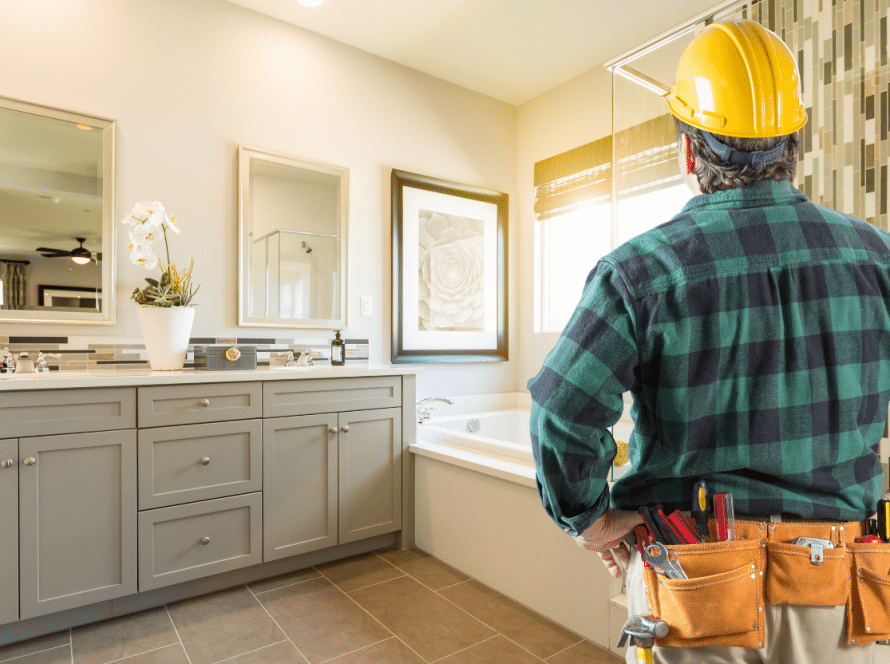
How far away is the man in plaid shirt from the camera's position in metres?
0.68

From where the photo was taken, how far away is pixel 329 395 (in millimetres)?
2461

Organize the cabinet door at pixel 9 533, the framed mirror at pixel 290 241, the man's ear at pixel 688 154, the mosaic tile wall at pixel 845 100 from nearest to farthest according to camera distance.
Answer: the man's ear at pixel 688 154
the mosaic tile wall at pixel 845 100
the cabinet door at pixel 9 533
the framed mirror at pixel 290 241

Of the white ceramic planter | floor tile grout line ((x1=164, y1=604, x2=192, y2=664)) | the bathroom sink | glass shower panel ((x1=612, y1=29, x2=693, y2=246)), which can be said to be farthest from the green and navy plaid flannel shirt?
the white ceramic planter

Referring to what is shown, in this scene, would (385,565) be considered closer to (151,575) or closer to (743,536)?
(151,575)

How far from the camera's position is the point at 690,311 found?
67 cm

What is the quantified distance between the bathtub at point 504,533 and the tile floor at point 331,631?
0.08 m

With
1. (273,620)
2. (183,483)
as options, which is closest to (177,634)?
(273,620)

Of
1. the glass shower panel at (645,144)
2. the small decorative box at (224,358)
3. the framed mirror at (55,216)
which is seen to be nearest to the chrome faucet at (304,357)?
the small decorative box at (224,358)

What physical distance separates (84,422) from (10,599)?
0.57 m

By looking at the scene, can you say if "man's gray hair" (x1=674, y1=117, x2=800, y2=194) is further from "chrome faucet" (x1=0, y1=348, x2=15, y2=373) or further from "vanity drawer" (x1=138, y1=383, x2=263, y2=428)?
"chrome faucet" (x1=0, y1=348, x2=15, y2=373)

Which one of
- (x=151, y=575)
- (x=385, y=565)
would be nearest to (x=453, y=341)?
(x=385, y=565)

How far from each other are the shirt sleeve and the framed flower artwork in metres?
2.52

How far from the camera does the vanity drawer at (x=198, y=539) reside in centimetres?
201

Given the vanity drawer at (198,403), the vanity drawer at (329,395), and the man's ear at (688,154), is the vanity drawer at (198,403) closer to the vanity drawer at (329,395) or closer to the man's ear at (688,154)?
the vanity drawer at (329,395)
